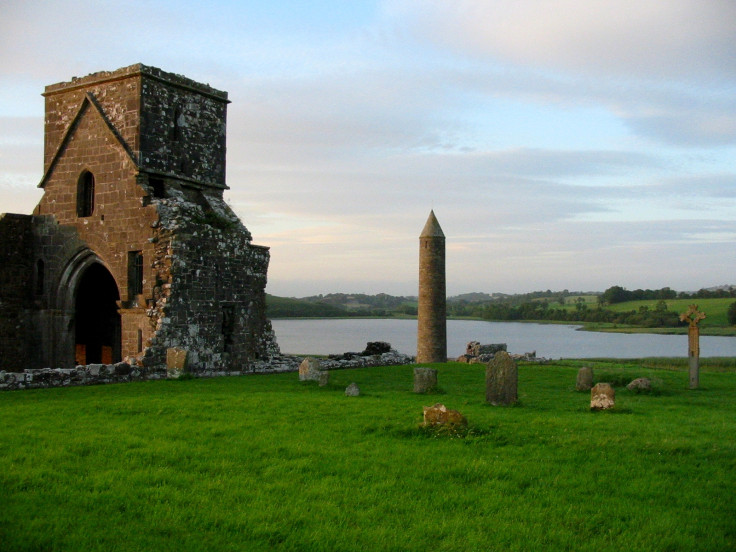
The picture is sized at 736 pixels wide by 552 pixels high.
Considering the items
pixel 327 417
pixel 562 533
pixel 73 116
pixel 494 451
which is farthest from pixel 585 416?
pixel 73 116

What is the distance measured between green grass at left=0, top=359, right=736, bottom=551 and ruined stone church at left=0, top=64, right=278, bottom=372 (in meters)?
7.18

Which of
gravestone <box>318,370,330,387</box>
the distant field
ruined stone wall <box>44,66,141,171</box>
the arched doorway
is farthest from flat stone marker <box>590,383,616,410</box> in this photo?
the distant field

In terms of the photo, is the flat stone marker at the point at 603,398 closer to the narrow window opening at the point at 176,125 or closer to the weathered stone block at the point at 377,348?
the narrow window opening at the point at 176,125

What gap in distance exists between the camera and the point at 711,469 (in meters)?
8.12

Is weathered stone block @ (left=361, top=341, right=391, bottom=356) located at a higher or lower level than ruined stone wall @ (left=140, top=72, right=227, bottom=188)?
lower

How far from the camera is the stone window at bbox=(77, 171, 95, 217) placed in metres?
21.4

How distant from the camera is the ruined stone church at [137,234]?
63.0ft

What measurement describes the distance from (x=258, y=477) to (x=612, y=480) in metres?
3.73

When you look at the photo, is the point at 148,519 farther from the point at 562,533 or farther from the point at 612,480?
the point at 612,480

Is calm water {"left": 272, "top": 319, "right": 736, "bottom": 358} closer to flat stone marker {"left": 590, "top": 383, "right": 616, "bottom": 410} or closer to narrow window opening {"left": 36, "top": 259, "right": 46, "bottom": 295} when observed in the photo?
narrow window opening {"left": 36, "top": 259, "right": 46, "bottom": 295}

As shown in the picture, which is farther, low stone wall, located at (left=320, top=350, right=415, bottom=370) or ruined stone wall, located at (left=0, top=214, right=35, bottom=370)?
low stone wall, located at (left=320, top=350, right=415, bottom=370)

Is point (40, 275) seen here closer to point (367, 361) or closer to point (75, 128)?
point (75, 128)

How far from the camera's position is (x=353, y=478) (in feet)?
24.4

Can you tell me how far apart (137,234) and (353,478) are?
46.1ft
